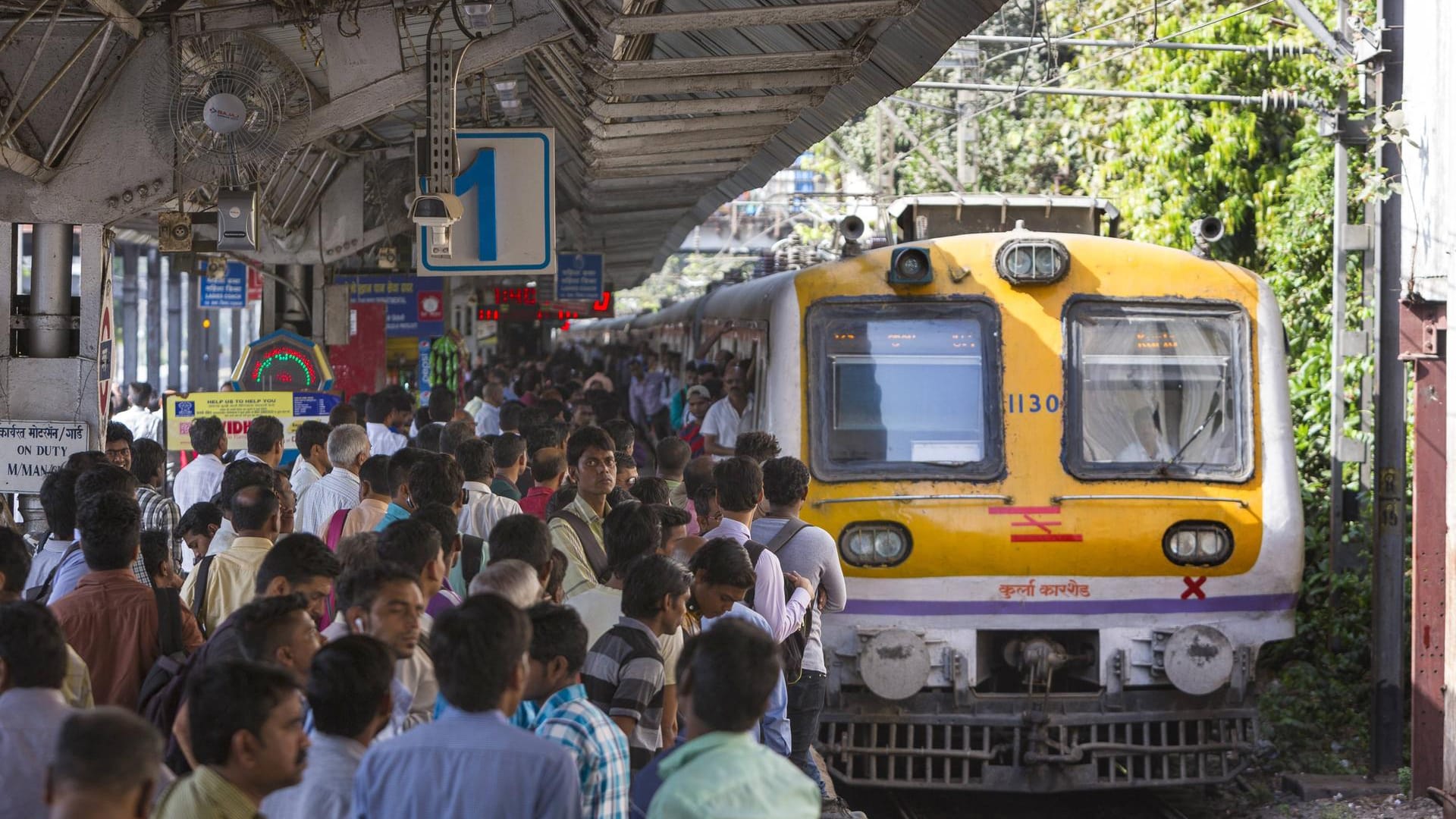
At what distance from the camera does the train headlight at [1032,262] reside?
8.10 m

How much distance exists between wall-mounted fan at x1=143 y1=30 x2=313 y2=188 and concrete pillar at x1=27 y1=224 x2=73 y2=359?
0.80 m

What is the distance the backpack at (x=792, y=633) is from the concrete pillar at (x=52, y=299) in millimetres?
3921

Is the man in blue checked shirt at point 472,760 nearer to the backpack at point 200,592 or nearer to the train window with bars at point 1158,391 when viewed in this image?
the backpack at point 200,592

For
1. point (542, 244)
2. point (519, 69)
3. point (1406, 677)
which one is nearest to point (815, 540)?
point (542, 244)

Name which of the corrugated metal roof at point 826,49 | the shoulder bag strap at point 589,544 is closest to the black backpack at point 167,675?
the shoulder bag strap at point 589,544

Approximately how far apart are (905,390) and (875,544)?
30.4 inches

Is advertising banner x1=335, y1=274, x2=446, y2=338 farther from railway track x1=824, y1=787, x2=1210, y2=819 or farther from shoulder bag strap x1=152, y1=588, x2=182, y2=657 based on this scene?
shoulder bag strap x1=152, y1=588, x2=182, y2=657

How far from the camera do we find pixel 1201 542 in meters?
7.91

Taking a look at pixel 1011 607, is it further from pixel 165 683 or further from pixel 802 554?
pixel 165 683

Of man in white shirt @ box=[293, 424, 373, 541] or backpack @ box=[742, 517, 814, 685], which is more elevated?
man in white shirt @ box=[293, 424, 373, 541]

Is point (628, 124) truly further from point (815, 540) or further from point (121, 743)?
point (121, 743)

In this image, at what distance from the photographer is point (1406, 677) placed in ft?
30.2

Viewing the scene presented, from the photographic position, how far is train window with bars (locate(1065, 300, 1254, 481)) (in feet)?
26.3

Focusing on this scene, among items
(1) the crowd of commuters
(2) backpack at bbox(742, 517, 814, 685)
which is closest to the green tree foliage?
(2) backpack at bbox(742, 517, 814, 685)
